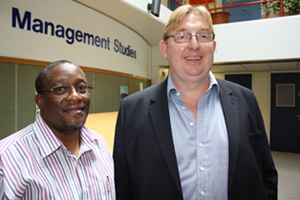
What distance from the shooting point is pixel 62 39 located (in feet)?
13.8

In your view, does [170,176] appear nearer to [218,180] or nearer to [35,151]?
[218,180]

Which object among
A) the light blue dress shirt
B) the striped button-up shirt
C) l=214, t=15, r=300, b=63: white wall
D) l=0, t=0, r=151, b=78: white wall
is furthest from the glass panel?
the striped button-up shirt

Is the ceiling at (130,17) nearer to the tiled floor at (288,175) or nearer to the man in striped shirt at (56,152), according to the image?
the tiled floor at (288,175)

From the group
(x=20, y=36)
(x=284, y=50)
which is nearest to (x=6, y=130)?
(x=20, y=36)

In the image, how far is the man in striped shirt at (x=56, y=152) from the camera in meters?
0.88

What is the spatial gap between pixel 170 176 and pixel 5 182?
73 cm

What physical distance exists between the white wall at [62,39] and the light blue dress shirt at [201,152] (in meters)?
3.25

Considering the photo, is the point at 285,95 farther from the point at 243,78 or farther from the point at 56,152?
the point at 56,152

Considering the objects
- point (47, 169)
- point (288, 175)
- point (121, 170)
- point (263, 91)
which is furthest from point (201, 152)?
point (263, 91)

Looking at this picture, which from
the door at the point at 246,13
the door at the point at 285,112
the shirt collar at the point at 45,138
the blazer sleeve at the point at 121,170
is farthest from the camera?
the door at the point at 285,112

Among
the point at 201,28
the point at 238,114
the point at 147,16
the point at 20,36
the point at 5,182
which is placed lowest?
the point at 5,182

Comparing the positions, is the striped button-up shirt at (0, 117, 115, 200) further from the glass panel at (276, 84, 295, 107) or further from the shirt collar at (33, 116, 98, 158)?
the glass panel at (276, 84, 295, 107)

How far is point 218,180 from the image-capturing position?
3.89 ft

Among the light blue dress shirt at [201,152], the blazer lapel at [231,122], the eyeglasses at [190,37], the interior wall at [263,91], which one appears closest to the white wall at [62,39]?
the eyeglasses at [190,37]
